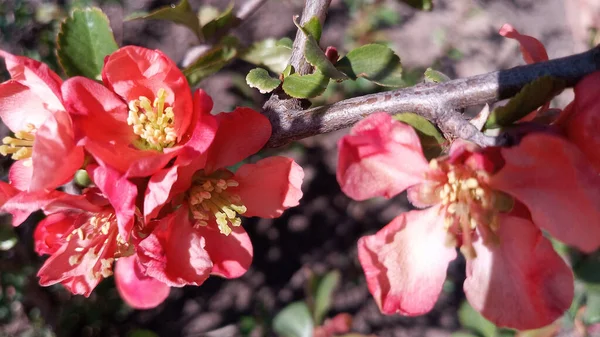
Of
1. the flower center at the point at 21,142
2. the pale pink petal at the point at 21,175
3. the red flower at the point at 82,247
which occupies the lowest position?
the red flower at the point at 82,247

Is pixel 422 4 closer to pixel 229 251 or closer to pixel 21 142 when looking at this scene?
pixel 229 251

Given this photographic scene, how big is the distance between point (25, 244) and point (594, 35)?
2.41 meters

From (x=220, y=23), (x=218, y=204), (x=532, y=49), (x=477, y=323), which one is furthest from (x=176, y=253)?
(x=477, y=323)

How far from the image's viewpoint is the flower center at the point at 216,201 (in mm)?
795

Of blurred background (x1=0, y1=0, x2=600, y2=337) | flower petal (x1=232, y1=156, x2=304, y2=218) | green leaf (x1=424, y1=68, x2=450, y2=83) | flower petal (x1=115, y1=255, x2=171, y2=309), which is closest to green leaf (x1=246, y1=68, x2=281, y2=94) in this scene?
flower petal (x1=232, y1=156, x2=304, y2=218)

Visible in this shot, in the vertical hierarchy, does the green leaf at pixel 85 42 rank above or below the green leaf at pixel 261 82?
below

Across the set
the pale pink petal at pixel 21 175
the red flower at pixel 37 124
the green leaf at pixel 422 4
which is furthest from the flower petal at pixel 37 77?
the green leaf at pixel 422 4

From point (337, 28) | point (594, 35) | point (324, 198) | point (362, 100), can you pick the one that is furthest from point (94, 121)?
point (337, 28)

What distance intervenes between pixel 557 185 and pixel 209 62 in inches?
27.1

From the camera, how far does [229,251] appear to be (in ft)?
2.91

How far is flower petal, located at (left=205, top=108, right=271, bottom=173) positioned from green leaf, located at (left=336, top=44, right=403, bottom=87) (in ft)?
0.62

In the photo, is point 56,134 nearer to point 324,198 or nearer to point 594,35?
point 324,198

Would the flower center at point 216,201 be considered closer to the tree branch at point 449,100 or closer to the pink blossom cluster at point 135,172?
the pink blossom cluster at point 135,172

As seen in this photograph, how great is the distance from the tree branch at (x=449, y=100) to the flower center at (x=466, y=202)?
0.07m
